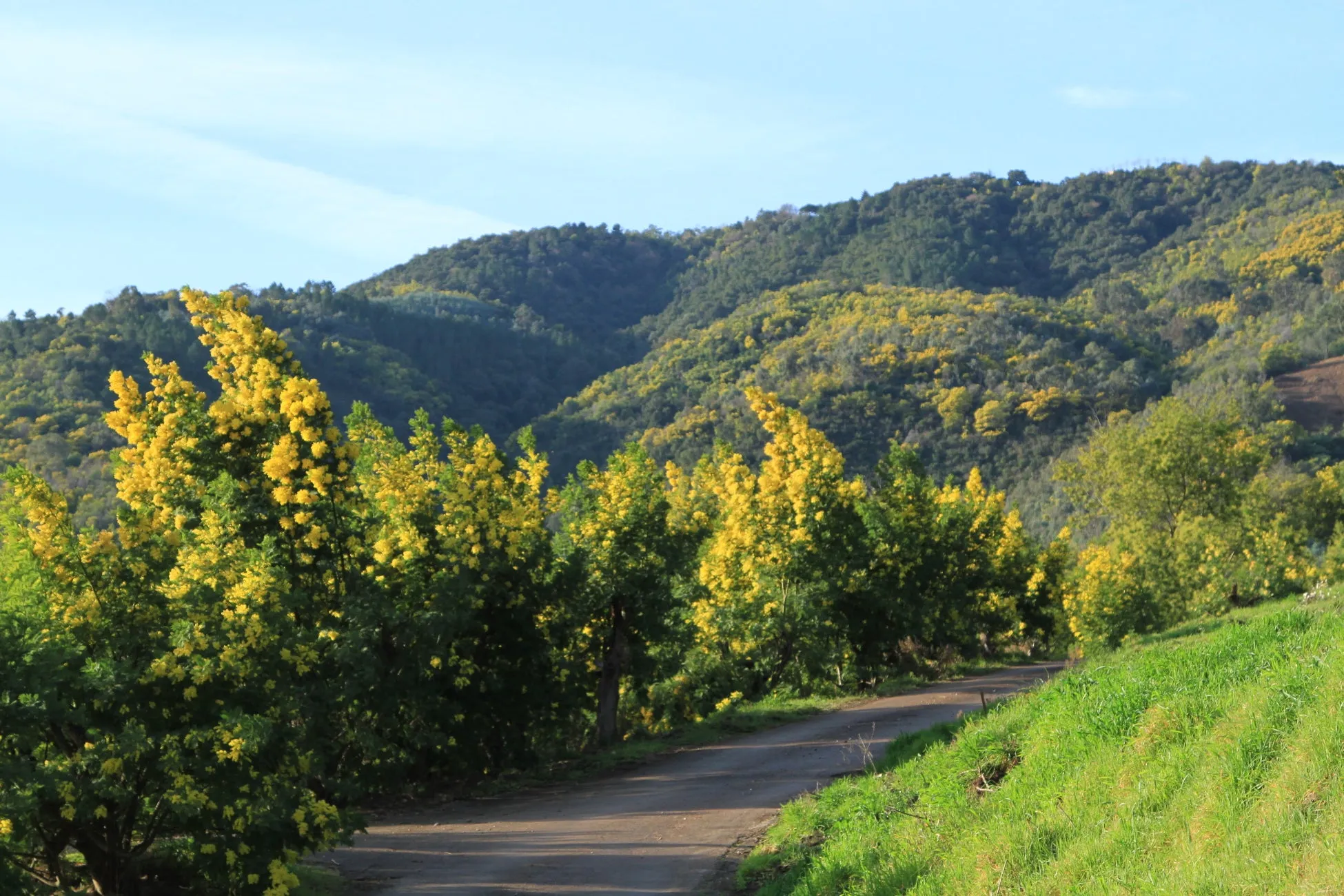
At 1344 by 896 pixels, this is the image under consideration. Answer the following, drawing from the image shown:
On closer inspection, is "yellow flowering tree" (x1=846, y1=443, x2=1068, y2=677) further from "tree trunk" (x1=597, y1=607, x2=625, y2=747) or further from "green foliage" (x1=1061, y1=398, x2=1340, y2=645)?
"tree trunk" (x1=597, y1=607, x2=625, y2=747)

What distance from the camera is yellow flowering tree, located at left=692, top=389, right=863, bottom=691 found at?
23922mm

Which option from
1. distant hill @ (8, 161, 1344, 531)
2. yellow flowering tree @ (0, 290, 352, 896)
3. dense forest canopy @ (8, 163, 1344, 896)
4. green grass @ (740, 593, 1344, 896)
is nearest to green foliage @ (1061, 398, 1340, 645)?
dense forest canopy @ (8, 163, 1344, 896)

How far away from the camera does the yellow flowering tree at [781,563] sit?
23922mm

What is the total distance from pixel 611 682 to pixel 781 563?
18.8 ft

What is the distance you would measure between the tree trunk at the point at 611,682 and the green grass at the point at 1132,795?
812 cm

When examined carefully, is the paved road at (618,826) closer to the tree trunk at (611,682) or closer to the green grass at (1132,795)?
the green grass at (1132,795)

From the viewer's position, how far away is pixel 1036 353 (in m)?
101

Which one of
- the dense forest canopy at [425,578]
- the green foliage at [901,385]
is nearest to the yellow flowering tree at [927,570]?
the dense forest canopy at [425,578]

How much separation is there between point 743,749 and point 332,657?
24.3 ft

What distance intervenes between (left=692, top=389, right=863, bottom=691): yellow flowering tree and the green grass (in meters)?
12.5

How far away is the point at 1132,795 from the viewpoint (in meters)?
7.47

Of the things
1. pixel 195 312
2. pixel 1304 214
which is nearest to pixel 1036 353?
pixel 1304 214

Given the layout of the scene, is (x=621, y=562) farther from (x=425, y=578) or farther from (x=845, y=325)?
(x=845, y=325)

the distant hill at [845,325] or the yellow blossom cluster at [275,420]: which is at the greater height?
the distant hill at [845,325]
